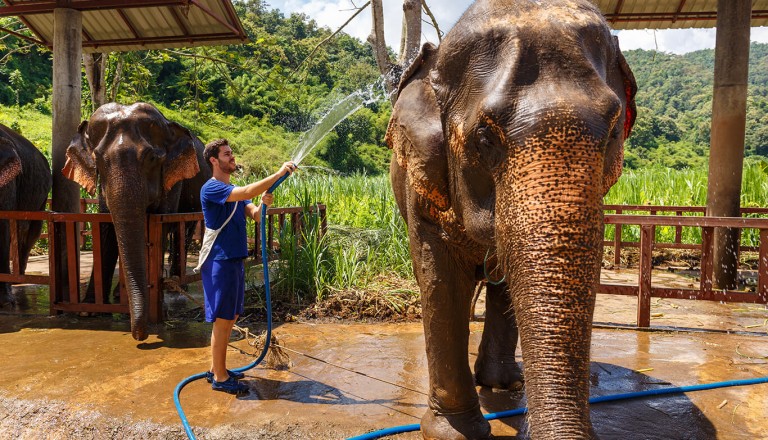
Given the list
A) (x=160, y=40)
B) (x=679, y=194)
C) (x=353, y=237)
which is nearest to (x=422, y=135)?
(x=353, y=237)

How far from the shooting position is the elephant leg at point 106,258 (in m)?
5.97

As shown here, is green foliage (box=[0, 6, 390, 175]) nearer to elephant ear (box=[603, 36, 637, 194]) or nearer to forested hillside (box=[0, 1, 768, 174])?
forested hillside (box=[0, 1, 768, 174])

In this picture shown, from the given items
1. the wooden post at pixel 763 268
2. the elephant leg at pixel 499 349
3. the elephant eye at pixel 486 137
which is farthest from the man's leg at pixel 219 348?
the wooden post at pixel 763 268

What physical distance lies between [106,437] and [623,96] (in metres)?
3.03

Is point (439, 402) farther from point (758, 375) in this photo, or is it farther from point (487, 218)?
point (758, 375)

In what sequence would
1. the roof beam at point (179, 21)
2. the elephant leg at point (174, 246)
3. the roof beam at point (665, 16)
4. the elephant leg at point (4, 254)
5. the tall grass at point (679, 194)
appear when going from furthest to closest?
the tall grass at point (679, 194) → the roof beam at point (665, 16) → the roof beam at point (179, 21) → the elephant leg at point (4, 254) → the elephant leg at point (174, 246)

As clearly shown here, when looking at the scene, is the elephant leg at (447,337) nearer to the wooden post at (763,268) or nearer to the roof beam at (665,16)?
the wooden post at (763,268)

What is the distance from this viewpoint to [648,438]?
305 cm

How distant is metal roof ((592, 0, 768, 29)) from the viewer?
8.30 metres

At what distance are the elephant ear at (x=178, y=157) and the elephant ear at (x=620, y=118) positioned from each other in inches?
183

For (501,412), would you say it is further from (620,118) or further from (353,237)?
(353,237)

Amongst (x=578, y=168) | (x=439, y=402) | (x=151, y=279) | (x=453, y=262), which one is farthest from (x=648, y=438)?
(x=151, y=279)

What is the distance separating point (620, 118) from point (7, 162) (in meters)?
6.46

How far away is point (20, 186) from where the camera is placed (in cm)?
728
